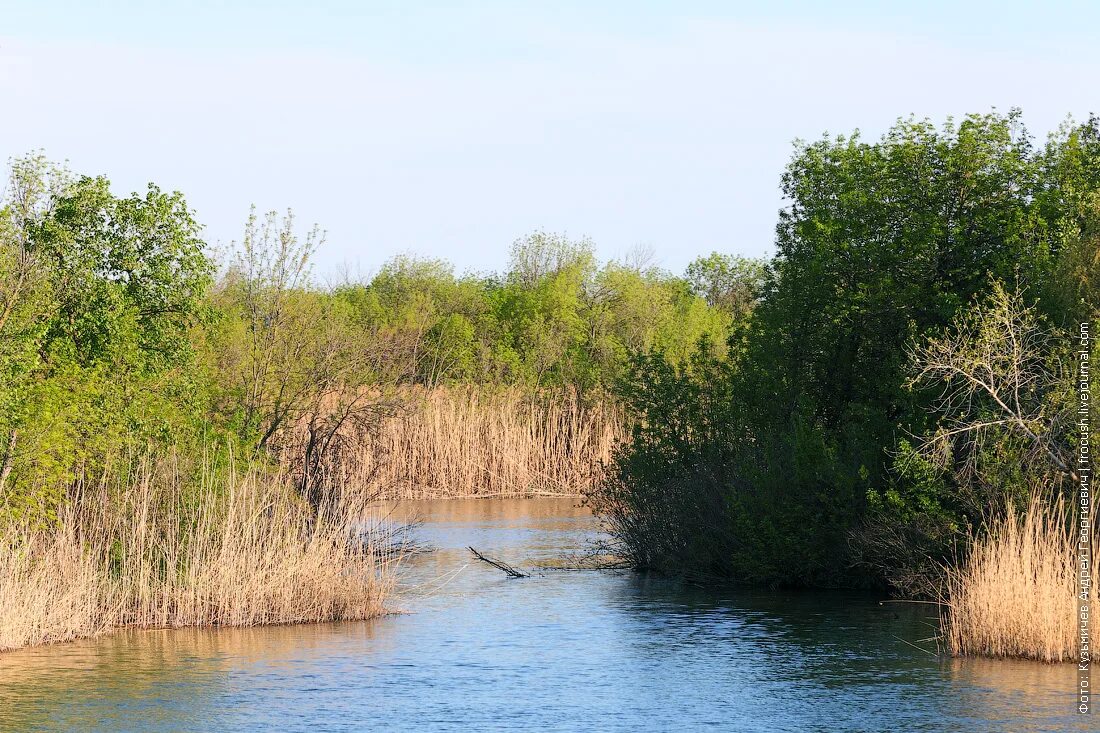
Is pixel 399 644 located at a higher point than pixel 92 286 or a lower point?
lower

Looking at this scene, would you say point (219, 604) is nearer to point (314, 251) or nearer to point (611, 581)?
point (611, 581)

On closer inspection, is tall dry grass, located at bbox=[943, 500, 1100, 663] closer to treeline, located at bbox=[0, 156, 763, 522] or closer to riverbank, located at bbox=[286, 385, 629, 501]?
treeline, located at bbox=[0, 156, 763, 522]

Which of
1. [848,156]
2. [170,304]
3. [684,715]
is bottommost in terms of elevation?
[684,715]

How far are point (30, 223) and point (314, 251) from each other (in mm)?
6636

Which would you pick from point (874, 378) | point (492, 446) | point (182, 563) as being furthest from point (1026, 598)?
point (492, 446)

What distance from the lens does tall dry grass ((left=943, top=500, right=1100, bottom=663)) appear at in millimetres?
17234

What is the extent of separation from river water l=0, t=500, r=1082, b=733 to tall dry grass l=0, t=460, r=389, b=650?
40 centimetres

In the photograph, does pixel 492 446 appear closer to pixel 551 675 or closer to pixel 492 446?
pixel 492 446

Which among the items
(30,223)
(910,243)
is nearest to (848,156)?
(910,243)

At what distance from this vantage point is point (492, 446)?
45000mm

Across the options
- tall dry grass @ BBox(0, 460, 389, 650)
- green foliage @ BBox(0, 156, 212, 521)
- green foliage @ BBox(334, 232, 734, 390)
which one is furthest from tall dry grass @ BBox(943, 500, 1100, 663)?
green foliage @ BBox(334, 232, 734, 390)

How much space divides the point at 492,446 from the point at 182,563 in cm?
2405

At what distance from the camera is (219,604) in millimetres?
20719

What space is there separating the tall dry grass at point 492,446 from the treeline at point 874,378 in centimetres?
1343
